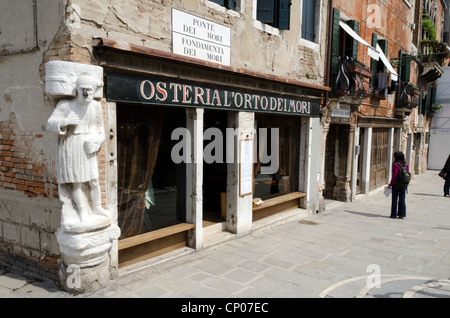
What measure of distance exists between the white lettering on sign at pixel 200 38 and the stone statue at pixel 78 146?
1.76 metres

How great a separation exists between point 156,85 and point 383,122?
414 inches

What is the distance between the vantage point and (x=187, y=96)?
18.1ft

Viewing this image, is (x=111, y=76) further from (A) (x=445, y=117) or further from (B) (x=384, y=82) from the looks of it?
(A) (x=445, y=117)

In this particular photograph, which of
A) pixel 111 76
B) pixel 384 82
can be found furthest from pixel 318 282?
pixel 384 82

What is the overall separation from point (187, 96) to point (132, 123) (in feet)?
3.08

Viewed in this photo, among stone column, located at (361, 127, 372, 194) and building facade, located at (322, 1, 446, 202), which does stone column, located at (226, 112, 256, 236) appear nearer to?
building facade, located at (322, 1, 446, 202)

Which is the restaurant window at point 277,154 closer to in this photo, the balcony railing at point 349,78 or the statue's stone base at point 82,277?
the balcony railing at point 349,78

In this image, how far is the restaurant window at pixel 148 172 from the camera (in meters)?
5.27

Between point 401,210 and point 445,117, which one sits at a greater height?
point 445,117

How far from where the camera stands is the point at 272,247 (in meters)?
6.36

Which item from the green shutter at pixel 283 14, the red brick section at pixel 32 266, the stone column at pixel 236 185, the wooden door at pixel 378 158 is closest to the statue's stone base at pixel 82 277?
the red brick section at pixel 32 266

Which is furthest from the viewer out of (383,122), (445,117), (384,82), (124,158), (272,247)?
(445,117)

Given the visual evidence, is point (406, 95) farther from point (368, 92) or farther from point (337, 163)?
point (337, 163)

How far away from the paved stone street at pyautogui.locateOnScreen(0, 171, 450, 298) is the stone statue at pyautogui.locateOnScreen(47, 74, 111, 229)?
1057mm
